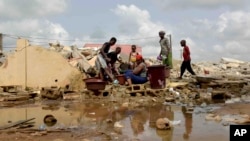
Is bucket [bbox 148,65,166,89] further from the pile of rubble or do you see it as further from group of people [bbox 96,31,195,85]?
group of people [bbox 96,31,195,85]

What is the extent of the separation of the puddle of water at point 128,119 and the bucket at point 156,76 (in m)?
1.90

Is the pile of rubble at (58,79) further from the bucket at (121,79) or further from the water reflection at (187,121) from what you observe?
the water reflection at (187,121)

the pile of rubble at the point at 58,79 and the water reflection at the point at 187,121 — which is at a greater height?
the pile of rubble at the point at 58,79

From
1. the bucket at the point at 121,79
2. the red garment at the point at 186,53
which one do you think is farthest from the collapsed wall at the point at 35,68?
the red garment at the point at 186,53

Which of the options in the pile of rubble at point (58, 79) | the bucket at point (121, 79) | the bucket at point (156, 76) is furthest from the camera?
the bucket at point (121, 79)

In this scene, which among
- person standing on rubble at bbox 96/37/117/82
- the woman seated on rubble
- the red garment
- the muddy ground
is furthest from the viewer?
the red garment

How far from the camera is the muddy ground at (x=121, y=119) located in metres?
6.57

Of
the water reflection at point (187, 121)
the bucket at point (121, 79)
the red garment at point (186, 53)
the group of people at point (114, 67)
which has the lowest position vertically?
the water reflection at point (187, 121)

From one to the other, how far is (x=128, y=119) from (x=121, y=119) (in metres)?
0.15

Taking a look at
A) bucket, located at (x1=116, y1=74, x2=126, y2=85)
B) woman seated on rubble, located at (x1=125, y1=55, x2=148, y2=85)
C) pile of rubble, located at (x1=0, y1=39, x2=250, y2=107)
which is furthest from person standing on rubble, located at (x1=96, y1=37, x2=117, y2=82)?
woman seated on rubble, located at (x1=125, y1=55, x2=148, y2=85)

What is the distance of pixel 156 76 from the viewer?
12227mm

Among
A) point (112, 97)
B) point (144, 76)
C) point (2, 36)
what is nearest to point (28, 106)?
point (112, 97)

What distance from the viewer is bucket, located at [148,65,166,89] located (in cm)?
1214

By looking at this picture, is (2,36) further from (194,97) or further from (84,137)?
(84,137)
